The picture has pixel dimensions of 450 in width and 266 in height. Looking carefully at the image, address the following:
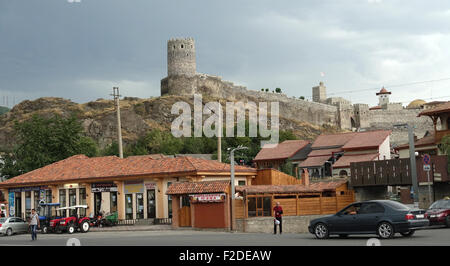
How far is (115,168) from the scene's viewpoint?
43.5 m

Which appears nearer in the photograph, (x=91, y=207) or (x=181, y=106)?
(x=91, y=207)

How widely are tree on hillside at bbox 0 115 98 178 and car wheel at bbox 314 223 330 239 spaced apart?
45366 millimetres

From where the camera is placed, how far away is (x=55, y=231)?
118ft

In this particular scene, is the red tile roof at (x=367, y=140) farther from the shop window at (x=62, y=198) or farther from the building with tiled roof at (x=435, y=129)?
the shop window at (x=62, y=198)

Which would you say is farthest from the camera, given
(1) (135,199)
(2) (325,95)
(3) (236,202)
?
(2) (325,95)

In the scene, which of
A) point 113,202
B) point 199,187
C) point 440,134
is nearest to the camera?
point 199,187

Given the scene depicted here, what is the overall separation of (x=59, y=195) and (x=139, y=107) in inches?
2855

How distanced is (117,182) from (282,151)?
37691 mm

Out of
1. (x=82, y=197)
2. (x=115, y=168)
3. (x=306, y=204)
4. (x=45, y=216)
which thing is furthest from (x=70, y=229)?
(x=306, y=204)

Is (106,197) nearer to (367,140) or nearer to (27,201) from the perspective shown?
(27,201)

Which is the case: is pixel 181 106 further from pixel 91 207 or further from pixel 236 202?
pixel 236 202

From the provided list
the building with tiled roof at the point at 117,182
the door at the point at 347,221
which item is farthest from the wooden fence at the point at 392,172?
the door at the point at 347,221

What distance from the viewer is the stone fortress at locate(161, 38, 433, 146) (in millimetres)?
121812
